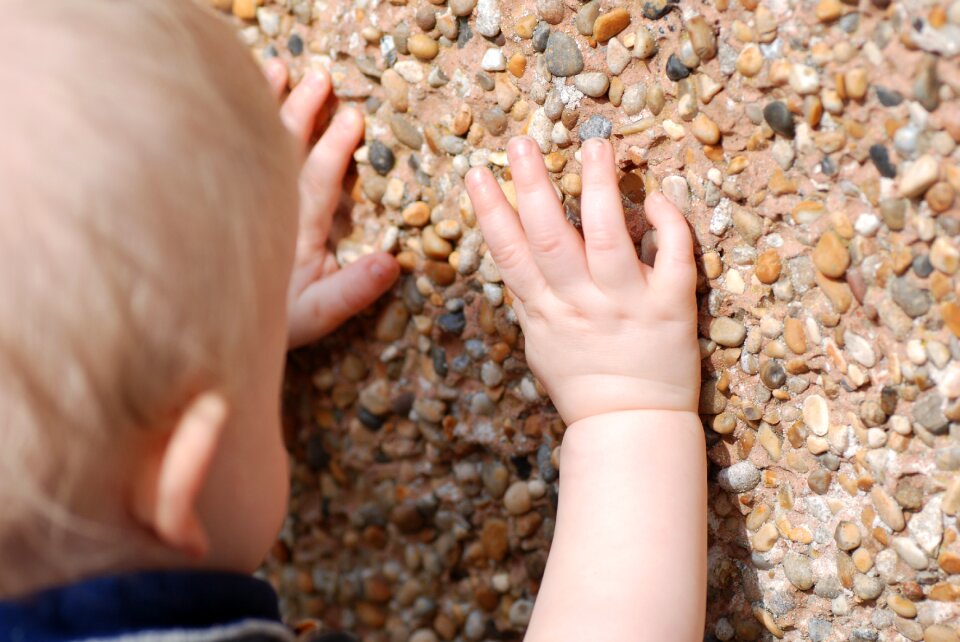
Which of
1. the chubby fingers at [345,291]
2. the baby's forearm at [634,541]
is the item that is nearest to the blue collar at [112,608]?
the baby's forearm at [634,541]

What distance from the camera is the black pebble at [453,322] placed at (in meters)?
1.23

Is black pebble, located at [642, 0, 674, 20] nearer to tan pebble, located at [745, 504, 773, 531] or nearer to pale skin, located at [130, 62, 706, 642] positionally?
pale skin, located at [130, 62, 706, 642]

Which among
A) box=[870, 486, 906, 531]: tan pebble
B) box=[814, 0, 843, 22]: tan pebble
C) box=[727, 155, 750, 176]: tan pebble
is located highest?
box=[814, 0, 843, 22]: tan pebble

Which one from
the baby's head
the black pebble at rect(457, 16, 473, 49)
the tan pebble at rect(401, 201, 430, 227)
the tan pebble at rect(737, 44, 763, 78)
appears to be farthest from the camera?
the tan pebble at rect(401, 201, 430, 227)

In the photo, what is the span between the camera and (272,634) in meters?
0.93

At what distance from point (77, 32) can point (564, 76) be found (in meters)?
0.50

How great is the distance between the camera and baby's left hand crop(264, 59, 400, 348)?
125cm

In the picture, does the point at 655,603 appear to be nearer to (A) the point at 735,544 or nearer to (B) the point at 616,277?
(A) the point at 735,544

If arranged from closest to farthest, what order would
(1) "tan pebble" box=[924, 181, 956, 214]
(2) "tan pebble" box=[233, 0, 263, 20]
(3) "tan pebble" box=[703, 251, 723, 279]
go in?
(1) "tan pebble" box=[924, 181, 956, 214] → (3) "tan pebble" box=[703, 251, 723, 279] → (2) "tan pebble" box=[233, 0, 263, 20]

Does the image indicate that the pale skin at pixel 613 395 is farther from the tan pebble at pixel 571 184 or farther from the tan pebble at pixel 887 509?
the tan pebble at pixel 887 509

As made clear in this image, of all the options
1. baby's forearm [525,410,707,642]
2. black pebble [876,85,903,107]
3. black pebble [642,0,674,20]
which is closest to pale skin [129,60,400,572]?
baby's forearm [525,410,707,642]

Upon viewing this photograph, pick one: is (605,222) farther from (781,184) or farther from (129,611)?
(129,611)

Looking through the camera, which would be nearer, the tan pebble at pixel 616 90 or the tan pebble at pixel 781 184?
the tan pebble at pixel 781 184

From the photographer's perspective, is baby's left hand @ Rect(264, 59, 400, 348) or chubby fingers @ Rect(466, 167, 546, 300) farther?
baby's left hand @ Rect(264, 59, 400, 348)
